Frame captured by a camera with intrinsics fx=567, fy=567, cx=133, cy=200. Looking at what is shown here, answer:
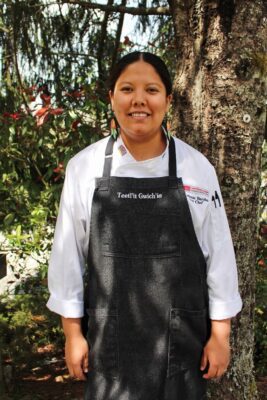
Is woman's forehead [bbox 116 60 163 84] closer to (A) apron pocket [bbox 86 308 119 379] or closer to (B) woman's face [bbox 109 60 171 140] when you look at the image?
(B) woman's face [bbox 109 60 171 140]

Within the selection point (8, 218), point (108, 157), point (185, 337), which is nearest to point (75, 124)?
point (8, 218)

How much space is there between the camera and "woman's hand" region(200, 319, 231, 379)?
186 centimetres

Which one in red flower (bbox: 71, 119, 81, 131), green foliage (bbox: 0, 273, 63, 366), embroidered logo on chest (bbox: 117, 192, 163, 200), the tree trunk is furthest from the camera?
green foliage (bbox: 0, 273, 63, 366)

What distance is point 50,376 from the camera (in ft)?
13.0

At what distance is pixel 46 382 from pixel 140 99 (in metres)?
2.68

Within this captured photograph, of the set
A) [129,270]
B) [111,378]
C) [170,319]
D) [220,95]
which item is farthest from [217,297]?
[220,95]

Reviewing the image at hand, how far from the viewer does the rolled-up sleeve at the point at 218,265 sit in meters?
1.85

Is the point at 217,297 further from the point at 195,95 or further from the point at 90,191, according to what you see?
the point at 195,95

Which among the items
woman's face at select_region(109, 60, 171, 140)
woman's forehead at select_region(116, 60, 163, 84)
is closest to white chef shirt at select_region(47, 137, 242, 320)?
woman's face at select_region(109, 60, 171, 140)

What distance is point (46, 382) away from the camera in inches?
152

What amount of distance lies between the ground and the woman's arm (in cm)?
184

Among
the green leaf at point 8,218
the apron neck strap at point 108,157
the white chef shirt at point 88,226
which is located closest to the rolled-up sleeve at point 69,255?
the white chef shirt at point 88,226

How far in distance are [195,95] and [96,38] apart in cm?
202

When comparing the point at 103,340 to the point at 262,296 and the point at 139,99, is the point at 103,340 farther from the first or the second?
the point at 262,296
